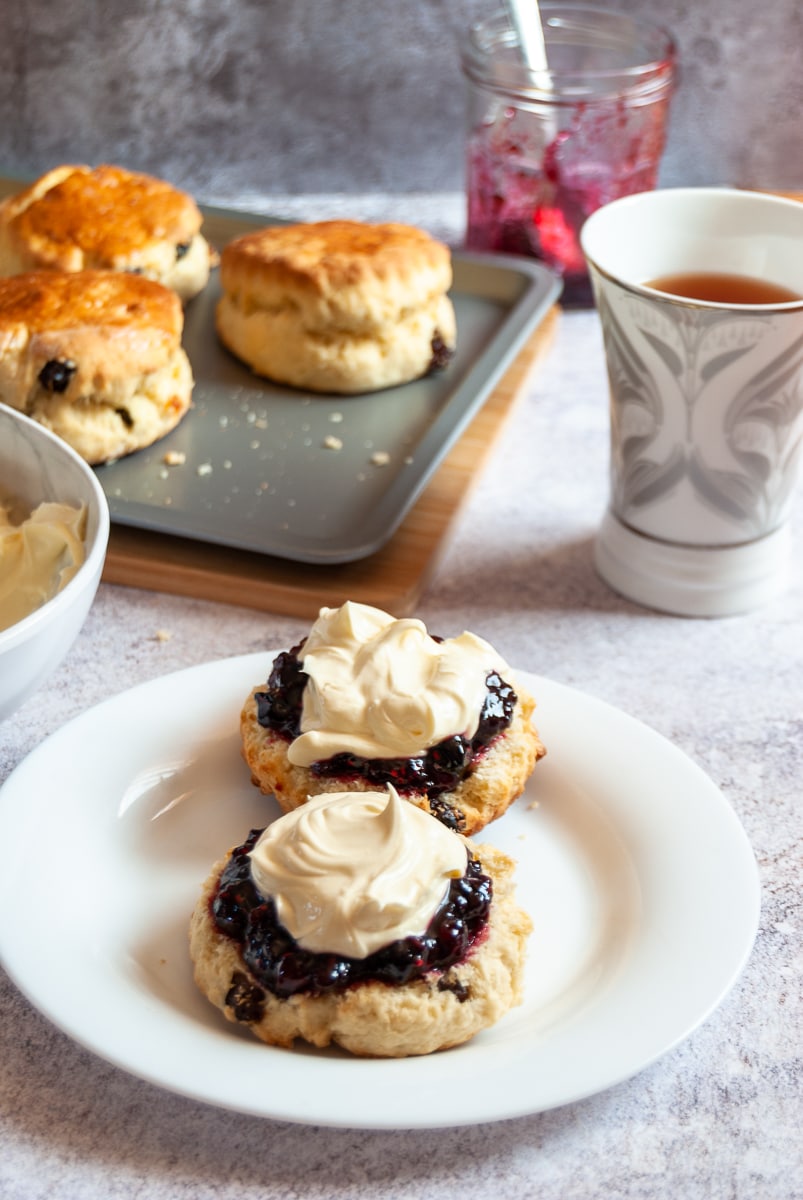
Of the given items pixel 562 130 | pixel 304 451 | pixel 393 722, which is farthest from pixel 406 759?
pixel 562 130

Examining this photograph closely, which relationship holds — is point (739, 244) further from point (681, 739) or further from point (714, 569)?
point (681, 739)

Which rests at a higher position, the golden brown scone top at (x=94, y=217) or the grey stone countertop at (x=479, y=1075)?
the golden brown scone top at (x=94, y=217)

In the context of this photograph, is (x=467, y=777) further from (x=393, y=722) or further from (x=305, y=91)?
(x=305, y=91)

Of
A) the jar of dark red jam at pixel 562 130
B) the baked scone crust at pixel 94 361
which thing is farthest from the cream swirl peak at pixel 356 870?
the jar of dark red jam at pixel 562 130

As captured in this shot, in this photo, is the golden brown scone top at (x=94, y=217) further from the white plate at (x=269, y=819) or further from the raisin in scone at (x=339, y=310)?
the white plate at (x=269, y=819)

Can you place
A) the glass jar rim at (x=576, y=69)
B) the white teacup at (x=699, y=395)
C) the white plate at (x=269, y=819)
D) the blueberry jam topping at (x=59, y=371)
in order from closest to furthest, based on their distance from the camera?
the white plate at (x=269, y=819) → the white teacup at (x=699, y=395) → the blueberry jam topping at (x=59, y=371) → the glass jar rim at (x=576, y=69)

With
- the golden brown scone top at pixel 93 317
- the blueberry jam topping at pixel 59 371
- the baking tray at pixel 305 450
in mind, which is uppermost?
the golden brown scone top at pixel 93 317
